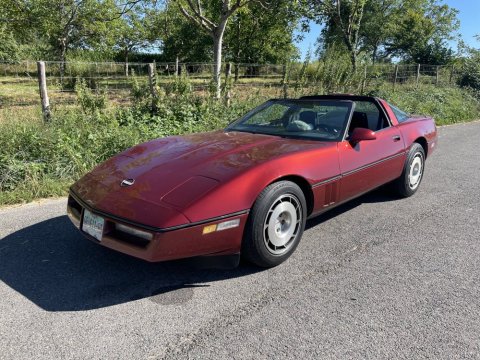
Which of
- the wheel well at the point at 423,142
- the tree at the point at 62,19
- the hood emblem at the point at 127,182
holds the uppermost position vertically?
the tree at the point at 62,19

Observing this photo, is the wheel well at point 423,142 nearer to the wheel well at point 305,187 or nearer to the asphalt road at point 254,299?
the asphalt road at point 254,299

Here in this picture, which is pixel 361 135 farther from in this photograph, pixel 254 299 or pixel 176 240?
pixel 176 240

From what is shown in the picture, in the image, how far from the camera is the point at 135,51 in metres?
45.0

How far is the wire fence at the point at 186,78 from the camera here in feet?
25.6

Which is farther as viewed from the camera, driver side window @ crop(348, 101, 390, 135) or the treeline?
the treeline

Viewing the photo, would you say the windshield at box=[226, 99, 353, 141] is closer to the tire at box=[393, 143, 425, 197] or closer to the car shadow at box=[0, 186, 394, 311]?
the tire at box=[393, 143, 425, 197]

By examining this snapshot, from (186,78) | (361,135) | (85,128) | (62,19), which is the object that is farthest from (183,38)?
(361,135)

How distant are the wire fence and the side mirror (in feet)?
15.9

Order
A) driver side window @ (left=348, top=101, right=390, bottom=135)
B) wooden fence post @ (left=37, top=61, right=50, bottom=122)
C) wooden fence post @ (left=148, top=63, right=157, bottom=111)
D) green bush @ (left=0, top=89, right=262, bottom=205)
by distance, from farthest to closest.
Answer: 1. wooden fence post @ (left=148, top=63, right=157, bottom=111)
2. wooden fence post @ (left=37, top=61, right=50, bottom=122)
3. green bush @ (left=0, top=89, right=262, bottom=205)
4. driver side window @ (left=348, top=101, right=390, bottom=135)

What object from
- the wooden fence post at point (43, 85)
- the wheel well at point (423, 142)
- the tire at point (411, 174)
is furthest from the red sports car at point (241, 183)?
the wooden fence post at point (43, 85)

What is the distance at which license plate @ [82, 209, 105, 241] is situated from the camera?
2828 millimetres

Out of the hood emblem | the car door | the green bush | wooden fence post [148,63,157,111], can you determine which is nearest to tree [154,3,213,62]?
wooden fence post [148,63,157,111]

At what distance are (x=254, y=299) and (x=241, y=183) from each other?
0.82m

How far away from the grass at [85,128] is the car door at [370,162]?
3483 millimetres
